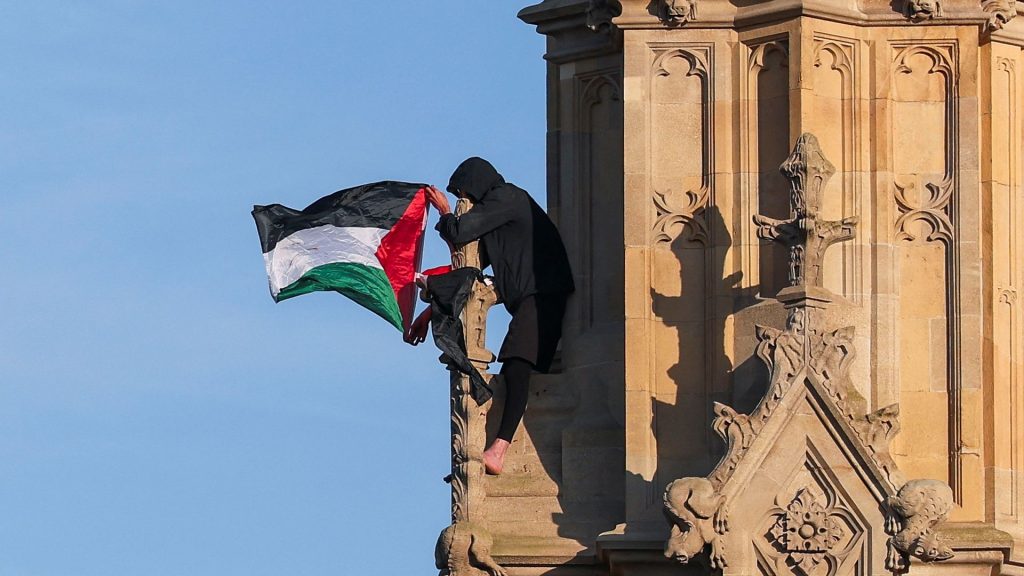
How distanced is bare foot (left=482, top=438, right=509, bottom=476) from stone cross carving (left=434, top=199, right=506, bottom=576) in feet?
0.32

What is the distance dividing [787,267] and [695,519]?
262 cm

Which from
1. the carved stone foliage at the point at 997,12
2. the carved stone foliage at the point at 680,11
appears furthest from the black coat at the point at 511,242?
the carved stone foliage at the point at 997,12

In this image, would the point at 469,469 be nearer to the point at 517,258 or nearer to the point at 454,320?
the point at 454,320

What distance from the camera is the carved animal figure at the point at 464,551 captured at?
1702 inches

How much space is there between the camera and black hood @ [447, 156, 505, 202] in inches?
1757

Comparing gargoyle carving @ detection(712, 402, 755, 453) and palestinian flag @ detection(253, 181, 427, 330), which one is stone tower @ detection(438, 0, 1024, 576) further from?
palestinian flag @ detection(253, 181, 427, 330)

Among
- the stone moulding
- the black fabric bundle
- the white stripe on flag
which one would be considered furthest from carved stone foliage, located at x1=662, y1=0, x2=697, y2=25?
the white stripe on flag

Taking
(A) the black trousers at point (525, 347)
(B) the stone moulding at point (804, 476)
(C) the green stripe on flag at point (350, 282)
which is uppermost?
(C) the green stripe on flag at point (350, 282)

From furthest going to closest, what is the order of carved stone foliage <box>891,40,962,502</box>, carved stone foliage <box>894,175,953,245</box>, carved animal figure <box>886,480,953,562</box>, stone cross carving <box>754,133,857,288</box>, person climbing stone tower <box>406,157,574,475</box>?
person climbing stone tower <box>406,157,574,475</box>
carved stone foliage <box>894,175,953,245</box>
carved stone foliage <box>891,40,962,502</box>
stone cross carving <box>754,133,857,288</box>
carved animal figure <box>886,480,953,562</box>

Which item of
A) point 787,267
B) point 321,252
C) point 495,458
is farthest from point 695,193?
point 321,252

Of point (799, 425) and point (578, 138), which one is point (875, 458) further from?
point (578, 138)

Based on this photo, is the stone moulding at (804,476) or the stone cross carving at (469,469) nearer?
the stone moulding at (804,476)

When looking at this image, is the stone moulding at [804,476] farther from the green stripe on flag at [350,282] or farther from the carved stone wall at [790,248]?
the green stripe on flag at [350,282]

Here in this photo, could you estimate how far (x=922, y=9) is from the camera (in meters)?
43.7
